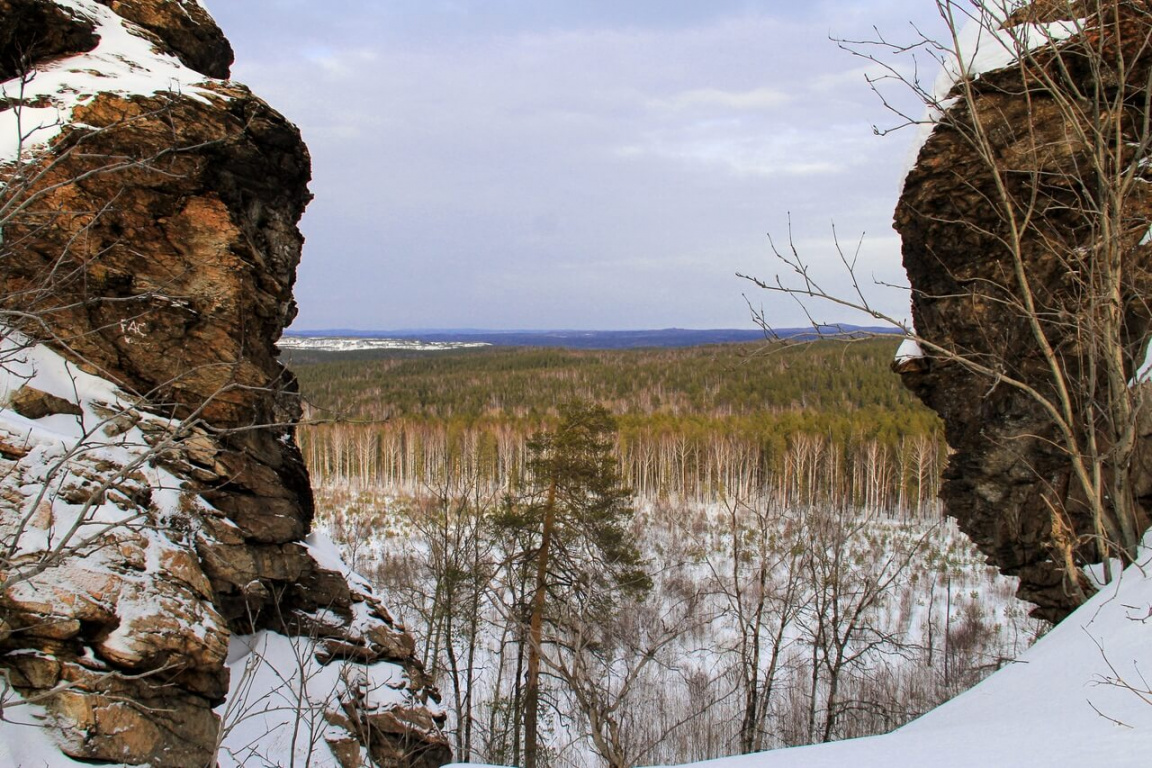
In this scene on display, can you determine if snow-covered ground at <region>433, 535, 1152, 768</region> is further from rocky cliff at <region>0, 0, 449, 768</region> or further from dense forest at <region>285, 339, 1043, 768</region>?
rocky cliff at <region>0, 0, 449, 768</region>

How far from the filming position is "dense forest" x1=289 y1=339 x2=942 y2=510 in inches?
1906

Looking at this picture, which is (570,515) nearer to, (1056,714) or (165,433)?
(165,433)

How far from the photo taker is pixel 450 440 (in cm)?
5766

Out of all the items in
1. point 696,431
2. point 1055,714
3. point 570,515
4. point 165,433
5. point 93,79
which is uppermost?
point 93,79

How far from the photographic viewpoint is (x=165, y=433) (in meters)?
4.82

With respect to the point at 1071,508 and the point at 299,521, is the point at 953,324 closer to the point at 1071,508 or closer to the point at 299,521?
the point at 1071,508

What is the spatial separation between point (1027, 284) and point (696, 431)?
50206 millimetres

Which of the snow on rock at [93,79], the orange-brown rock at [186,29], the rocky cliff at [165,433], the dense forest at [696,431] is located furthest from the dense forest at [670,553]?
the orange-brown rock at [186,29]

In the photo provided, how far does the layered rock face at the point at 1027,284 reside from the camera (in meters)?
6.11

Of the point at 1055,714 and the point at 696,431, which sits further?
the point at 696,431

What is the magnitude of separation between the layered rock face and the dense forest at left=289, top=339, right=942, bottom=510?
1524 cm

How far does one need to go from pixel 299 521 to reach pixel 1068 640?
7642 millimetres

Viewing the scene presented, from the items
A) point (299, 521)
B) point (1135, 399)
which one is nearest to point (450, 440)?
point (299, 521)

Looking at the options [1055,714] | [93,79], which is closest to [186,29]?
[93,79]
